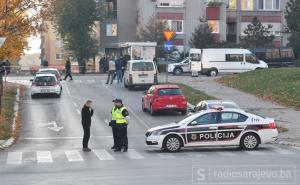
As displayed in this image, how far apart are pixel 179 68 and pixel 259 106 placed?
29156mm

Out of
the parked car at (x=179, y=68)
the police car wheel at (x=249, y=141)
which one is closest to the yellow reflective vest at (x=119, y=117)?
the police car wheel at (x=249, y=141)

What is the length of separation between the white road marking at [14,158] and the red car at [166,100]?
12.7m

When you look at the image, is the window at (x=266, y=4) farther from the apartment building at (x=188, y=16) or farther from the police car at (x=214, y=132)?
the police car at (x=214, y=132)

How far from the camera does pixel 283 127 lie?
31.5m

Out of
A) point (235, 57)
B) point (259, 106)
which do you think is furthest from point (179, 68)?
point (259, 106)

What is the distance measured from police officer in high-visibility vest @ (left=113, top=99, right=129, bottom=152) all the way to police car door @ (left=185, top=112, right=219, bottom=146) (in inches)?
84.2

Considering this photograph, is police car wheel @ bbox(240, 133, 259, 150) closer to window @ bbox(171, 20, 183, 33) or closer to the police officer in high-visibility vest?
the police officer in high-visibility vest

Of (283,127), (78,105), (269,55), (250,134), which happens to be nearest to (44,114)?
(78,105)

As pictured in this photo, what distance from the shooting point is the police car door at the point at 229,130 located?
25.3m

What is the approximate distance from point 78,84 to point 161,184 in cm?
3914

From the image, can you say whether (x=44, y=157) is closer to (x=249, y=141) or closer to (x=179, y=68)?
(x=249, y=141)

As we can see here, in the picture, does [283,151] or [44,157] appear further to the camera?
[283,151]

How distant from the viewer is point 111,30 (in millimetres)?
94812

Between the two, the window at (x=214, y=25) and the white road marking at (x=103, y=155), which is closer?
the white road marking at (x=103, y=155)
